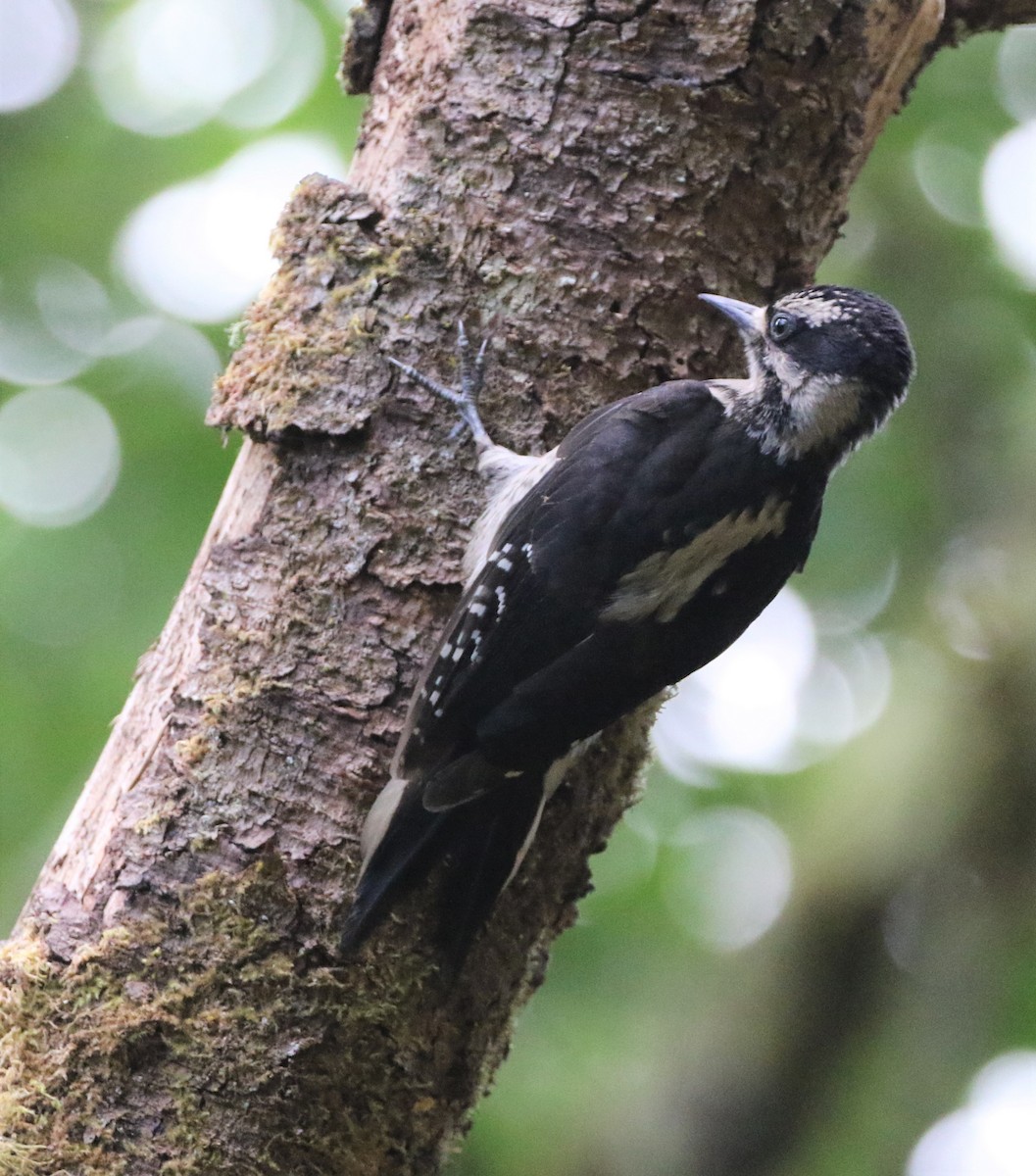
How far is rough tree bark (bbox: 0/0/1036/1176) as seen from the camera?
2264 mm

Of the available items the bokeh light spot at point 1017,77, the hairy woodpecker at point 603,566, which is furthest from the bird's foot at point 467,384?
the bokeh light spot at point 1017,77

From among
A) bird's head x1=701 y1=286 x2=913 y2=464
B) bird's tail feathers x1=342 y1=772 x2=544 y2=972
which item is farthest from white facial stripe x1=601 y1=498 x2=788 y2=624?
bird's tail feathers x1=342 y1=772 x2=544 y2=972

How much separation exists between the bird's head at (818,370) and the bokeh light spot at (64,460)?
2.00 m

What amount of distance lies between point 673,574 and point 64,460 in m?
2.12

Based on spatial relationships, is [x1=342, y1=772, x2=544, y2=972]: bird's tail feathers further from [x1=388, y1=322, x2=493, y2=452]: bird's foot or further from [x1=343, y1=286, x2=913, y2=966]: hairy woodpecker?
[x1=388, y1=322, x2=493, y2=452]: bird's foot

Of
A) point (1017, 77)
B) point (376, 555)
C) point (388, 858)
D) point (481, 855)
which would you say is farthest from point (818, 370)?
point (1017, 77)

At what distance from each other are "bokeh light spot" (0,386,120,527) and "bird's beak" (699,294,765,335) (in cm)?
199

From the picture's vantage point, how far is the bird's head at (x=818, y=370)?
9.04 ft

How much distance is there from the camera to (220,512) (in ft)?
8.73

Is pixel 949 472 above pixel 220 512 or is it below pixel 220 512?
above

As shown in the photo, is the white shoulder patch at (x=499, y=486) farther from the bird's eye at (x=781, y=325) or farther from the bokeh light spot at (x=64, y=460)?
the bokeh light spot at (x=64, y=460)

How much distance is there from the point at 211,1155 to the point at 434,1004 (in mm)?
452

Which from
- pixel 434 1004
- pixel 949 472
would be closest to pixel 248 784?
pixel 434 1004

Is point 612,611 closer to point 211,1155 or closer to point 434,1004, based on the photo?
point 434,1004
